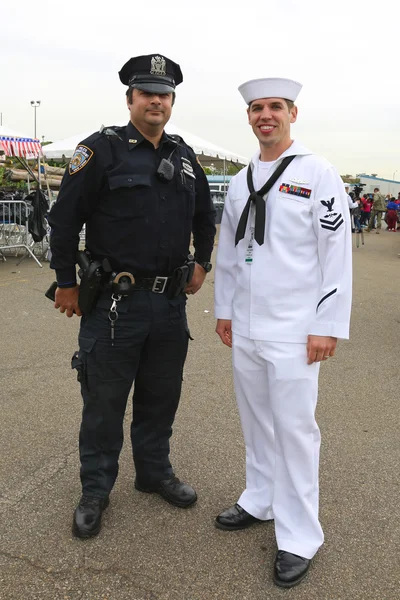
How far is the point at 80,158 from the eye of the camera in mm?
2594

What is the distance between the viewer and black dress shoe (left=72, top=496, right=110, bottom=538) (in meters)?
2.67

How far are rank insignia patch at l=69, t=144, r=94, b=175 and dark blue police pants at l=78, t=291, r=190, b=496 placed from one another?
2.03 ft

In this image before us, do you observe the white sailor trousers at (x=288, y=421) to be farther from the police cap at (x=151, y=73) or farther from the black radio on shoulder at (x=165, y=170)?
the police cap at (x=151, y=73)

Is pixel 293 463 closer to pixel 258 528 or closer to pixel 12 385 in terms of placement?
pixel 258 528

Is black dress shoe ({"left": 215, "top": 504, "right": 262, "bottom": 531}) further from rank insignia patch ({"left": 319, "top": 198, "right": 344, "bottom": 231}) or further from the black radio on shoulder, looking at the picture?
the black radio on shoulder

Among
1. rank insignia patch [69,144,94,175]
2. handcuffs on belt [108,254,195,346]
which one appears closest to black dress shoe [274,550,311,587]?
handcuffs on belt [108,254,195,346]

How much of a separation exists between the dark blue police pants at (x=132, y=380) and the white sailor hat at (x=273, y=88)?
3.39 ft

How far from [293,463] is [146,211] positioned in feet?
4.31

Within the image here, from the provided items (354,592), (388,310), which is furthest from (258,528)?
(388,310)

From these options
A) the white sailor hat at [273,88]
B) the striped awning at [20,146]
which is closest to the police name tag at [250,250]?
the white sailor hat at [273,88]

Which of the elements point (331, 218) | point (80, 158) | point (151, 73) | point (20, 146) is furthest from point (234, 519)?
point (20, 146)

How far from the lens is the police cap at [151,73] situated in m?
2.62

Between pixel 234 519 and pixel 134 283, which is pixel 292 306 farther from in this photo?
pixel 234 519

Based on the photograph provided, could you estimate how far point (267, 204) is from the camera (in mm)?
2438
